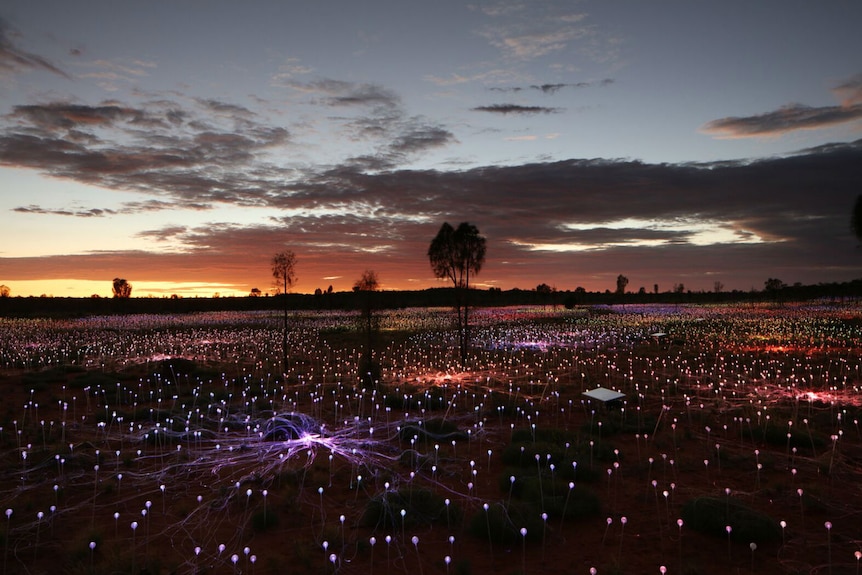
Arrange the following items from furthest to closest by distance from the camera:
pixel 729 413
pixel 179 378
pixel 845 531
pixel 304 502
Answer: pixel 179 378, pixel 729 413, pixel 304 502, pixel 845 531

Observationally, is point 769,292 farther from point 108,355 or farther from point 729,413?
point 108,355

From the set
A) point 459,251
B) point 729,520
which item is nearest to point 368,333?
point 459,251

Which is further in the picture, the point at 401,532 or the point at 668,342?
the point at 668,342

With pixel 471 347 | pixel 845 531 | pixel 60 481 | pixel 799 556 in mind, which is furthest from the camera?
pixel 471 347

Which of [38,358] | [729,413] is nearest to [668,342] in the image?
[729,413]

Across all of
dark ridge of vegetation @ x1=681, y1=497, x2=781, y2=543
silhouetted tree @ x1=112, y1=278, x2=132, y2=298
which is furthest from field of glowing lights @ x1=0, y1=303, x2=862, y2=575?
silhouetted tree @ x1=112, y1=278, x2=132, y2=298

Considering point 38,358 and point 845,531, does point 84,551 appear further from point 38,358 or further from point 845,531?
point 38,358

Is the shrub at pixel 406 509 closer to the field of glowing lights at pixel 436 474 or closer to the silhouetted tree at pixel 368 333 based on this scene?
the field of glowing lights at pixel 436 474

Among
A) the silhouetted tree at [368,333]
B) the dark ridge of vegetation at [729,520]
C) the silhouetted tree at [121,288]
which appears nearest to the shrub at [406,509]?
the dark ridge of vegetation at [729,520]

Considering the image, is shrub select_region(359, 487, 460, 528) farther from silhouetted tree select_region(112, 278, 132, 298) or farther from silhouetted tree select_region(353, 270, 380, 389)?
silhouetted tree select_region(112, 278, 132, 298)
